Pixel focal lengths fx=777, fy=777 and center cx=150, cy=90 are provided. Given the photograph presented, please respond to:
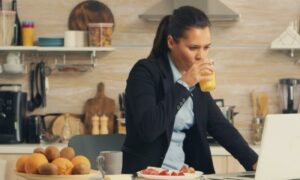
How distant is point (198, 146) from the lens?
10.6 ft

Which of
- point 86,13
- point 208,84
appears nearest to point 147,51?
point 86,13

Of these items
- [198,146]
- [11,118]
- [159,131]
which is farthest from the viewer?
[11,118]

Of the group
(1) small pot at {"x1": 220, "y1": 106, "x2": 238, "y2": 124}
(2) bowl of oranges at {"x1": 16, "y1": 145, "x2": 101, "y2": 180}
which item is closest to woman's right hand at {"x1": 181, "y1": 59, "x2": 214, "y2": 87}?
(2) bowl of oranges at {"x1": 16, "y1": 145, "x2": 101, "y2": 180}

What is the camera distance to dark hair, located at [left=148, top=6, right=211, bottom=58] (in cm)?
316

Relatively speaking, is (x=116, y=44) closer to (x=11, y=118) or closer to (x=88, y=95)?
(x=88, y=95)

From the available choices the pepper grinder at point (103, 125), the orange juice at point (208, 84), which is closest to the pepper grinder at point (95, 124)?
the pepper grinder at point (103, 125)

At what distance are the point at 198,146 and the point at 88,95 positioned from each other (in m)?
2.04

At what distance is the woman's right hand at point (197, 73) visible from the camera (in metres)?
2.99

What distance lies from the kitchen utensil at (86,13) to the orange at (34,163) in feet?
8.92

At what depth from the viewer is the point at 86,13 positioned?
Result: 515 cm

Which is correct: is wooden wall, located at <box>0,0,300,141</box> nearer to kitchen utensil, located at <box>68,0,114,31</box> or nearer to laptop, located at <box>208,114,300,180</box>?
kitchen utensil, located at <box>68,0,114,31</box>

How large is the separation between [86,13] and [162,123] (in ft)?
7.63

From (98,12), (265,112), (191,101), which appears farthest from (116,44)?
(191,101)

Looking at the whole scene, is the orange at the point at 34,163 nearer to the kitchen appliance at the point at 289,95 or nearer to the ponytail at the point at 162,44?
the ponytail at the point at 162,44
